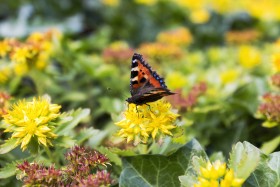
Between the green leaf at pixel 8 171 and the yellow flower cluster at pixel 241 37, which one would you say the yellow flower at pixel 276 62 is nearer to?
the green leaf at pixel 8 171

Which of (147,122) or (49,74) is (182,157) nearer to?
(147,122)

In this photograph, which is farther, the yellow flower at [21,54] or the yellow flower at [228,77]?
the yellow flower at [228,77]

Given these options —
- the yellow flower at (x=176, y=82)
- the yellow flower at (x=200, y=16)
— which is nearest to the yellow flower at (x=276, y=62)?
the yellow flower at (x=176, y=82)

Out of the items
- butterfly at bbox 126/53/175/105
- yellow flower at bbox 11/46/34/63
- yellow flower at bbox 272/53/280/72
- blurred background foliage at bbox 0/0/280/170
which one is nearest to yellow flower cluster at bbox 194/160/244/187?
butterfly at bbox 126/53/175/105

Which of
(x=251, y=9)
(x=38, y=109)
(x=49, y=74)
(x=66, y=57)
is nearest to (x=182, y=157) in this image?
(x=38, y=109)

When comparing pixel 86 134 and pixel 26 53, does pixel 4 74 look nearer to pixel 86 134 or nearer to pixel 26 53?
pixel 26 53

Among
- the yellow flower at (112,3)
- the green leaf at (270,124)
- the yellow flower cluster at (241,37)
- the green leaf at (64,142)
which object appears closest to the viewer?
the green leaf at (64,142)

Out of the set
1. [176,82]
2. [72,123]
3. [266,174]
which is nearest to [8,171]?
Answer: [72,123]
